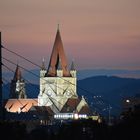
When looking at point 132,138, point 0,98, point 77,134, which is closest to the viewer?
point 0,98

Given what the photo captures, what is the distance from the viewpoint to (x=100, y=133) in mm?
98812

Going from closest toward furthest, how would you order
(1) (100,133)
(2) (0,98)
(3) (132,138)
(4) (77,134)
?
1. (2) (0,98)
2. (3) (132,138)
3. (1) (100,133)
4. (4) (77,134)

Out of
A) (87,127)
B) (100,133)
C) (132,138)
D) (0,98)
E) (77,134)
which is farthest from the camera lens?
(87,127)

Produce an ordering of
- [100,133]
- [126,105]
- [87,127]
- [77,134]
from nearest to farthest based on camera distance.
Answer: [100,133] → [77,134] → [87,127] → [126,105]

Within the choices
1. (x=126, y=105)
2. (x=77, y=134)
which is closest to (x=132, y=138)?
(x=77, y=134)

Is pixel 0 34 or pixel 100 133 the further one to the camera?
pixel 100 133

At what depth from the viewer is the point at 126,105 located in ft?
653

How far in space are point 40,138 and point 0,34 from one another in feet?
126

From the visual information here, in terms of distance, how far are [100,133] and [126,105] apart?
10057 centimetres

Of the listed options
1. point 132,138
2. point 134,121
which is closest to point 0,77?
point 132,138

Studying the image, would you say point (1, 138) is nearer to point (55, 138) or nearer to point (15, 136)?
point (15, 136)

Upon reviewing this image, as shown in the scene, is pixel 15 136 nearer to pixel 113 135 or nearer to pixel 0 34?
pixel 113 135

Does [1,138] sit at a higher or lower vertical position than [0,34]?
lower

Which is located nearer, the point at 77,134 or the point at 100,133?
the point at 100,133
